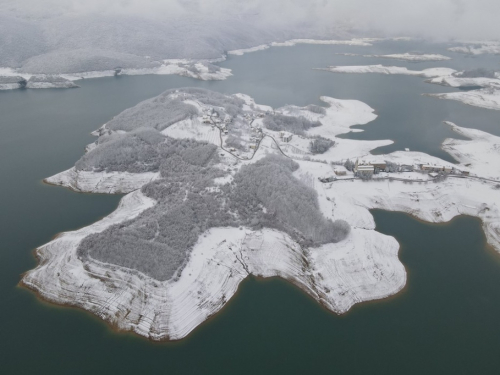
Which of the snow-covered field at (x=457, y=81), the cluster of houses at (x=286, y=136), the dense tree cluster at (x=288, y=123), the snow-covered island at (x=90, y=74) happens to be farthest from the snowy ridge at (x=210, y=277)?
the snow-covered island at (x=90, y=74)

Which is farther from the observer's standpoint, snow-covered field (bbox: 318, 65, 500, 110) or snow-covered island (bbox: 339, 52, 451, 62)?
snow-covered island (bbox: 339, 52, 451, 62)

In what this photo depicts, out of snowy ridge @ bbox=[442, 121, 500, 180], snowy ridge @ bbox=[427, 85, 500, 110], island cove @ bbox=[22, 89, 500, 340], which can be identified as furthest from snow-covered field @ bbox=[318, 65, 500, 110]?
island cove @ bbox=[22, 89, 500, 340]

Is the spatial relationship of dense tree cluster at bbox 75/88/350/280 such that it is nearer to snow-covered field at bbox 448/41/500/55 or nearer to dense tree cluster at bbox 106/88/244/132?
dense tree cluster at bbox 106/88/244/132

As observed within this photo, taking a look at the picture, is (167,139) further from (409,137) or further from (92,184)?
(409,137)

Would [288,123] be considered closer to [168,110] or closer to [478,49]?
[168,110]

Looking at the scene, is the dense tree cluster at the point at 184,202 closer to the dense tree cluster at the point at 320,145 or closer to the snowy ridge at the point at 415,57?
the dense tree cluster at the point at 320,145
